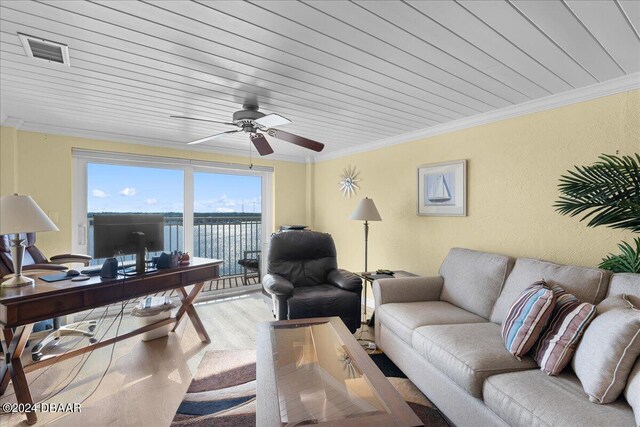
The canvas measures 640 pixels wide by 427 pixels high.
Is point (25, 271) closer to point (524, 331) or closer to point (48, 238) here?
point (48, 238)

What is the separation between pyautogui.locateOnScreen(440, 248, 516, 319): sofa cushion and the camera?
234 centimetres

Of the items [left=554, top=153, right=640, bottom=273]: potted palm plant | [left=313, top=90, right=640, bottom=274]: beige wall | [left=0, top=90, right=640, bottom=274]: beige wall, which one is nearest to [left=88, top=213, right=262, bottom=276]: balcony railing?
[left=0, top=90, right=640, bottom=274]: beige wall

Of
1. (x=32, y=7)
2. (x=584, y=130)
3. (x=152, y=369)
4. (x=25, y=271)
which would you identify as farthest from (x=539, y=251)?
(x=25, y=271)

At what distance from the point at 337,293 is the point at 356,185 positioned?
185 cm

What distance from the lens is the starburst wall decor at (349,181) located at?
4.28m

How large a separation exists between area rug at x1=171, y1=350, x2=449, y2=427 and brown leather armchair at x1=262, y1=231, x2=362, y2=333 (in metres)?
0.49

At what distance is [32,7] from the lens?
1301 mm

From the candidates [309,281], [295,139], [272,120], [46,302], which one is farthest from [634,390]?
[46,302]

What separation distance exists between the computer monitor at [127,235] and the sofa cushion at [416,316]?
201 centimetres

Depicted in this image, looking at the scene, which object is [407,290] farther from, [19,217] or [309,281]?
[19,217]

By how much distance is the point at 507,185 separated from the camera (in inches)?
104

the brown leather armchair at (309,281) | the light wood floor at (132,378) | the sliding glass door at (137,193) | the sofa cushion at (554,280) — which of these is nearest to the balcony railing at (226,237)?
the sliding glass door at (137,193)

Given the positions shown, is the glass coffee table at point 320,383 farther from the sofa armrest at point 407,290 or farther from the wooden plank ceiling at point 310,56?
the wooden plank ceiling at point 310,56

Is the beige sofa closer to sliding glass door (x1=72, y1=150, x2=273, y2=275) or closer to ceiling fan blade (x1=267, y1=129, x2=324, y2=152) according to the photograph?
ceiling fan blade (x1=267, y1=129, x2=324, y2=152)
